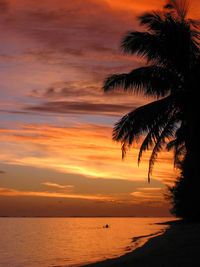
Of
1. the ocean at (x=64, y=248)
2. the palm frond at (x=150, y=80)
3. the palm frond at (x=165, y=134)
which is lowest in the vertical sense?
the ocean at (x=64, y=248)

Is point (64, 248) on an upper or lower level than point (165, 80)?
lower

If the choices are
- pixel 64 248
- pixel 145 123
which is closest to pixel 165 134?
pixel 145 123

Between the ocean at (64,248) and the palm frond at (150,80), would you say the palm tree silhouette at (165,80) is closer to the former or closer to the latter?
the palm frond at (150,80)

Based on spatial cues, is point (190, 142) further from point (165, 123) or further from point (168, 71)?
point (168, 71)

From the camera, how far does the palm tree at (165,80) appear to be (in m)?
14.1

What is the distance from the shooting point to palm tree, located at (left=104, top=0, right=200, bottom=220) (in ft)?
46.3

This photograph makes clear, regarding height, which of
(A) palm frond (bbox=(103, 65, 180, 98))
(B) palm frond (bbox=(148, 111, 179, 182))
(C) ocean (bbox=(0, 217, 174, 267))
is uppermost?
(A) palm frond (bbox=(103, 65, 180, 98))

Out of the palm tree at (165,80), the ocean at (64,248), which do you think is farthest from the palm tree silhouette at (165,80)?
the ocean at (64,248)

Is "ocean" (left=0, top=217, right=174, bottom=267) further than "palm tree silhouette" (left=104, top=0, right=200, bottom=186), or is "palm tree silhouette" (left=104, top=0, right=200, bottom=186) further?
"ocean" (left=0, top=217, right=174, bottom=267)

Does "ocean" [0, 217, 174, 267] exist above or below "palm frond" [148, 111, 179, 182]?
below

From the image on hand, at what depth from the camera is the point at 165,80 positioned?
578 inches

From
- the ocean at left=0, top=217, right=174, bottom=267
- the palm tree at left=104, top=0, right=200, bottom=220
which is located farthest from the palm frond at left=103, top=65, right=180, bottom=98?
the ocean at left=0, top=217, right=174, bottom=267

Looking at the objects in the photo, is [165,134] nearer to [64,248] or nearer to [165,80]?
[165,80]

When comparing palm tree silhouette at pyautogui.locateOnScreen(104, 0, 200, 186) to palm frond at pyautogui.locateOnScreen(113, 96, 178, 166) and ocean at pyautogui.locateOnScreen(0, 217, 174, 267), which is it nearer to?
palm frond at pyautogui.locateOnScreen(113, 96, 178, 166)
